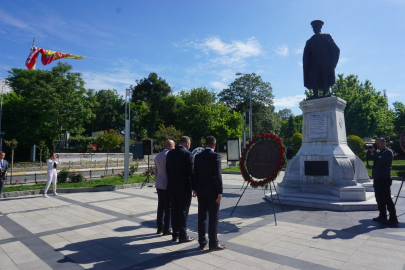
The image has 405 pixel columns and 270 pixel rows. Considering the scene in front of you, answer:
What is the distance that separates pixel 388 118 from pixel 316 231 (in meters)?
53.8

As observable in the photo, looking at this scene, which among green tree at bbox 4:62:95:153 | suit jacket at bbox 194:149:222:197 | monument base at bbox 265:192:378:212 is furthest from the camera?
green tree at bbox 4:62:95:153

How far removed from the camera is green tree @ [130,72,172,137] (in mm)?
48375

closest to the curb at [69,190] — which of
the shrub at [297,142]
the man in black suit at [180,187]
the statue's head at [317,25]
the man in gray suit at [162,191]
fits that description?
the man in gray suit at [162,191]

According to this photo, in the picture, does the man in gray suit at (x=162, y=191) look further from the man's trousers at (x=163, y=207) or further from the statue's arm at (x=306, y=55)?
the statue's arm at (x=306, y=55)

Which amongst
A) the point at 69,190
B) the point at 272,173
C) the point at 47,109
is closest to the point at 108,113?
the point at 47,109

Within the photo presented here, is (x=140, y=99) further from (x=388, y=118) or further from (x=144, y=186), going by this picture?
(x=388, y=118)

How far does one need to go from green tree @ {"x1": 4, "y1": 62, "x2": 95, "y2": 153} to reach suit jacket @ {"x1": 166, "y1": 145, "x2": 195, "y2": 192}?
3004 centimetres

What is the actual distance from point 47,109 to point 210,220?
31.8m

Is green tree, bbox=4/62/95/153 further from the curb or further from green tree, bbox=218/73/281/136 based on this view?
green tree, bbox=218/73/281/136

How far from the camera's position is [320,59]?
9734 millimetres

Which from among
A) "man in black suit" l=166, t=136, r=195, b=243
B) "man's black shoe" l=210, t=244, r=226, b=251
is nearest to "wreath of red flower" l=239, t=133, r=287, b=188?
"man in black suit" l=166, t=136, r=195, b=243

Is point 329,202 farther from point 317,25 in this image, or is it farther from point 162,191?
point 317,25

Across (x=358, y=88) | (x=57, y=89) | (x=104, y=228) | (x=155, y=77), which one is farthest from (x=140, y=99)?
(x=104, y=228)

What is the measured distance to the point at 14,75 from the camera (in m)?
41.8
